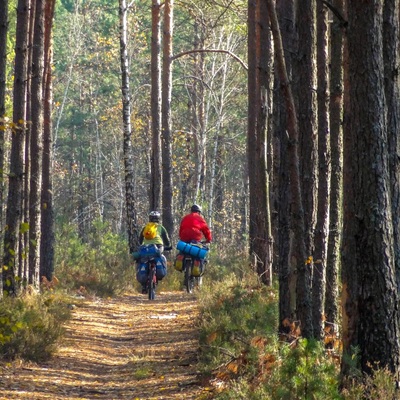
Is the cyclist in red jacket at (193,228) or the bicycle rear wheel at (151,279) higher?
the cyclist in red jacket at (193,228)

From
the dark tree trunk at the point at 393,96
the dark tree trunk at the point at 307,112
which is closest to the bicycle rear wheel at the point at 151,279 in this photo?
the dark tree trunk at the point at 307,112

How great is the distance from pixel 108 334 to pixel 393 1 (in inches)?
299

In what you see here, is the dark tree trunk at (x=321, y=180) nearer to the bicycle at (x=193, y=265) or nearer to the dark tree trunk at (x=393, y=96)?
the dark tree trunk at (x=393, y=96)

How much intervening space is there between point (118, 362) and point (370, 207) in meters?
5.31

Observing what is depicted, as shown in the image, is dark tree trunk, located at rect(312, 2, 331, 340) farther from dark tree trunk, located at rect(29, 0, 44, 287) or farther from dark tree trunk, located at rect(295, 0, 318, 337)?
dark tree trunk, located at rect(29, 0, 44, 287)

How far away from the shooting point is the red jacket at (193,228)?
64.2 feet

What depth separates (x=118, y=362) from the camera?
1112cm

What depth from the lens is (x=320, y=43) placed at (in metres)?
11.9

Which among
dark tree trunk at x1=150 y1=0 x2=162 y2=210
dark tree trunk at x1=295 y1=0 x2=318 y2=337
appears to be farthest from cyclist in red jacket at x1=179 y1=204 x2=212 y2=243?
dark tree trunk at x1=295 y1=0 x2=318 y2=337

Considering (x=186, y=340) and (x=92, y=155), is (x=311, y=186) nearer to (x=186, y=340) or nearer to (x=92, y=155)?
(x=186, y=340)

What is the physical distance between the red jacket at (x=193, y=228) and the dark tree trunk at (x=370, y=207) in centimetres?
1258

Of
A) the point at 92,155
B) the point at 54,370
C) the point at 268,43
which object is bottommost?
the point at 54,370

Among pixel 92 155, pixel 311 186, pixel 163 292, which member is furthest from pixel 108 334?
pixel 92 155

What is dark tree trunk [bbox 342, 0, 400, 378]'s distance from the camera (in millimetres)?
6855
